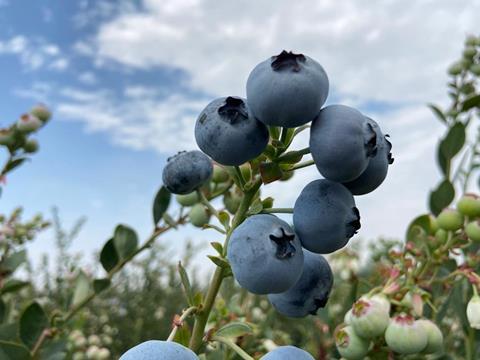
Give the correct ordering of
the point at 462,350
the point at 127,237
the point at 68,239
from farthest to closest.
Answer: the point at 68,239 < the point at 462,350 < the point at 127,237

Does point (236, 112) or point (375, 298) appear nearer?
point (236, 112)

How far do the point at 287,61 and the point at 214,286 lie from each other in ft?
1.04

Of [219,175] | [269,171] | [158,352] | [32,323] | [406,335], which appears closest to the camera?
[158,352]

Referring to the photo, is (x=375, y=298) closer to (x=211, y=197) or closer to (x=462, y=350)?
(x=211, y=197)

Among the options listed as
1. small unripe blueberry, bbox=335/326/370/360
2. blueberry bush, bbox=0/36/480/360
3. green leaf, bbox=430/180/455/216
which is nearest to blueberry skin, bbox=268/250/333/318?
blueberry bush, bbox=0/36/480/360

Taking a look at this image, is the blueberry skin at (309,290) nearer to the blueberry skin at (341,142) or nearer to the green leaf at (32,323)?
the blueberry skin at (341,142)

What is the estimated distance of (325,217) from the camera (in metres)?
0.69

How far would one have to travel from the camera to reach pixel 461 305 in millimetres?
1448

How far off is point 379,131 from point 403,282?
0.61 m

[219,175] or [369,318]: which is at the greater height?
[219,175]

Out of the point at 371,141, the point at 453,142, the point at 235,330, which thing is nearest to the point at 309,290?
the point at 235,330

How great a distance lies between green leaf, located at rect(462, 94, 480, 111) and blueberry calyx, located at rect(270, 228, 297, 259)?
1.26 m

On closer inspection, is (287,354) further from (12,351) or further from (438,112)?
(438,112)

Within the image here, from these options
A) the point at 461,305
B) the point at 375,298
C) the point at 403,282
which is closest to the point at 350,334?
the point at 375,298
